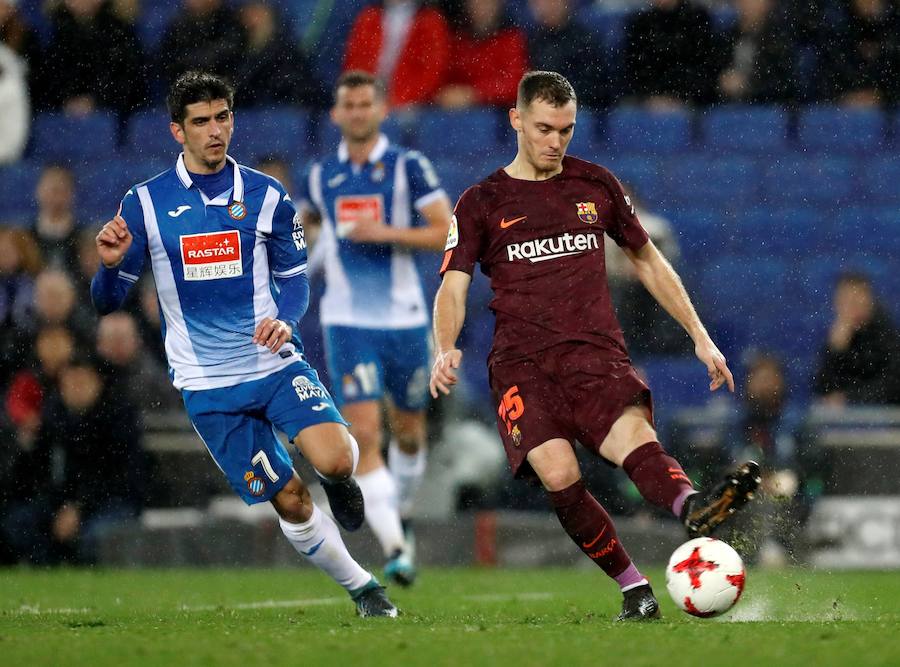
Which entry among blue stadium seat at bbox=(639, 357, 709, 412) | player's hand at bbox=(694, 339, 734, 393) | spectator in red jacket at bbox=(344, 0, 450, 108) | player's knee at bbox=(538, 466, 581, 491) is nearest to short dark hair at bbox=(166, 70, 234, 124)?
player's knee at bbox=(538, 466, 581, 491)

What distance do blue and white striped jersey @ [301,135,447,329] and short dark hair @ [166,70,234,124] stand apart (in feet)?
8.00

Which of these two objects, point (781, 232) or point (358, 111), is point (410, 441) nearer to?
point (358, 111)

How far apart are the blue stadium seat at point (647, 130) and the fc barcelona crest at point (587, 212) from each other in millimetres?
7066

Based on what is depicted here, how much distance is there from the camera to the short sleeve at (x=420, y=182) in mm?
9016

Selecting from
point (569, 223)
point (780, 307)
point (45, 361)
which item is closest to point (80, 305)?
point (45, 361)

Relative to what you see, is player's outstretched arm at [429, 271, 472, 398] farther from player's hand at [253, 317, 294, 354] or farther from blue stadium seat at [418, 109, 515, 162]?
blue stadium seat at [418, 109, 515, 162]

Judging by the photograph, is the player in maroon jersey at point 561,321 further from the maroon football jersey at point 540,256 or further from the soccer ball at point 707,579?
the soccer ball at point 707,579

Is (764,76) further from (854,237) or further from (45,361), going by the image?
(45,361)

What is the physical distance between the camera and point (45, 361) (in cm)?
1098

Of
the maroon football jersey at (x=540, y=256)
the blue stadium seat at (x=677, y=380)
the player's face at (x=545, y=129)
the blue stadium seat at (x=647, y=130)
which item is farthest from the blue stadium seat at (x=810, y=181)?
the player's face at (x=545, y=129)

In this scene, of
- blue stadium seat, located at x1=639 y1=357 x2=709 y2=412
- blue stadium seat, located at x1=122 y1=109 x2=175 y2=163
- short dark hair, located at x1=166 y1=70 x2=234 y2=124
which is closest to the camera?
short dark hair, located at x1=166 y1=70 x2=234 y2=124

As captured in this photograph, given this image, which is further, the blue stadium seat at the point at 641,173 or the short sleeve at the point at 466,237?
the blue stadium seat at the point at 641,173

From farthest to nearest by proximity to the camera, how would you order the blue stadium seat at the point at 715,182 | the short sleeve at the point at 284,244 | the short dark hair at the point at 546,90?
the blue stadium seat at the point at 715,182 < the short sleeve at the point at 284,244 < the short dark hair at the point at 546,90

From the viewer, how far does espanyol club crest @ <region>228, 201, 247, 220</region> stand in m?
6.65
